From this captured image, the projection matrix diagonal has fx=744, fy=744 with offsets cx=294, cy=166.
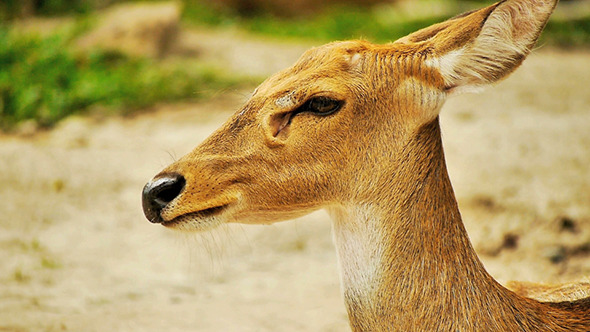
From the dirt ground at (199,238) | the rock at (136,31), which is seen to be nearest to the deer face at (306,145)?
the dirt ground at (199,238)

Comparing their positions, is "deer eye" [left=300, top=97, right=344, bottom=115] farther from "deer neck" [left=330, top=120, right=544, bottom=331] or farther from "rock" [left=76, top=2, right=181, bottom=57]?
"rock" [left=76, top=2, right=181, bottom=57]

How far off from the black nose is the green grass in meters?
5.50

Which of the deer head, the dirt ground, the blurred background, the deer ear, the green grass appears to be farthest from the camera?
the blurred background

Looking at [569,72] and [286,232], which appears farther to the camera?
[569,72]

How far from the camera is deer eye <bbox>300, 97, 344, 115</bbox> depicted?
8.92 feet

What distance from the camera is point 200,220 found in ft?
8.82

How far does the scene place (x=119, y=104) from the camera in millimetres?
8469

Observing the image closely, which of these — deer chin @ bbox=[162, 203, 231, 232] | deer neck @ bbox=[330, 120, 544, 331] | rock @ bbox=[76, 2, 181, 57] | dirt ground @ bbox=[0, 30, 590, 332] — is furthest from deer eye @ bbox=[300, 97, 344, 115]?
rock @ bbox=[76, 2, 181, 57]

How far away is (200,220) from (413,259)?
2.59 ft

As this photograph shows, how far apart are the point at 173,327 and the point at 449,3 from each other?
1371 centimetres

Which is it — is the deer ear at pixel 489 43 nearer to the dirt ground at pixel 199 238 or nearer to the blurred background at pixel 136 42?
the dirt ground at pixel 199 238

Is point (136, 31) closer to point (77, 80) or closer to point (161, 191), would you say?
point (77, 80)

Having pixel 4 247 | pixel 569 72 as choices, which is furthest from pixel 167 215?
pixel 569 72

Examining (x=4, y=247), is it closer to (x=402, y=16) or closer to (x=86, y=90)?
(x=86, y=90)
